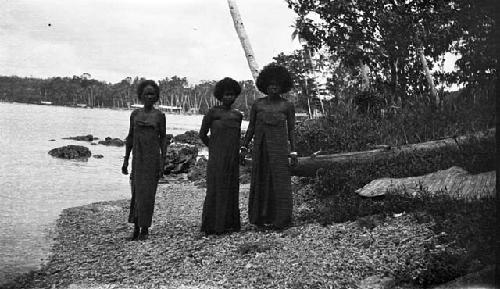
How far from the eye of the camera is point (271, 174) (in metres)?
7.18

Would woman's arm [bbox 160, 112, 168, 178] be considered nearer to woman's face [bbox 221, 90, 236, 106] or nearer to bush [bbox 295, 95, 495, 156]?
woman's face [bbox 221, 90, 236, 106]

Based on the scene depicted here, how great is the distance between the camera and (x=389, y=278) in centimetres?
460

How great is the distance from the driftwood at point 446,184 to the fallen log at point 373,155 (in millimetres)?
1255

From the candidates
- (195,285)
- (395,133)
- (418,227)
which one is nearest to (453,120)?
(395,133)

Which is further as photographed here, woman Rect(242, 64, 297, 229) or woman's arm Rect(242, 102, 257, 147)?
woman's arm Rect(242, 102, 257, 147)

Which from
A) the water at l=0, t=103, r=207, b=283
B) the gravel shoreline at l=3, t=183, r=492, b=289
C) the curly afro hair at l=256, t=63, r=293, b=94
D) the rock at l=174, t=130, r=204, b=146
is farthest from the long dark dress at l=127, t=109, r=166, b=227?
the rock at l=174, t=130, r=204, b=146

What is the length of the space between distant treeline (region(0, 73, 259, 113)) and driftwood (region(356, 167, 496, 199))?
388 feet

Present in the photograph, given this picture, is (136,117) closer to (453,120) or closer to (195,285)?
(195,285)

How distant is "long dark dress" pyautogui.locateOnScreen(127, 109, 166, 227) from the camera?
7.21 meters

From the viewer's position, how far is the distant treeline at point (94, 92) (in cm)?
13150

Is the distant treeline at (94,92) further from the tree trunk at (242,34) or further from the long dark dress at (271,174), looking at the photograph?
the long dark dress at (271,174)

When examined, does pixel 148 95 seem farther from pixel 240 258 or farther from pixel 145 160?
pixel 240 258

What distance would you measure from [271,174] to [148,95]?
218cm

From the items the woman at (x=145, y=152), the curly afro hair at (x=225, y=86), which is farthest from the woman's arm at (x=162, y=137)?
the curly afro hair at (x=225, y=86)
